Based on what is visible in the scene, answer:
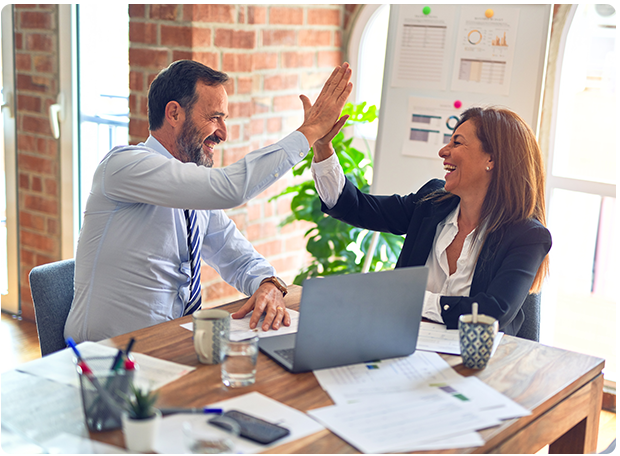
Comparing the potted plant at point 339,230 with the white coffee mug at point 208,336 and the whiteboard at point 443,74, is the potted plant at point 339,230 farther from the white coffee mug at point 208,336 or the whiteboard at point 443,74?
the white coffee mug at point 208,336

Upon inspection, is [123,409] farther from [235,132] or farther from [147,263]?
[235,132]

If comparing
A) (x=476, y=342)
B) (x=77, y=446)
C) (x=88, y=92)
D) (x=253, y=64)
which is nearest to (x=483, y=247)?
(x=476, y=342)

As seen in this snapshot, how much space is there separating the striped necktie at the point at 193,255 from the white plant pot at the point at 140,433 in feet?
2.87

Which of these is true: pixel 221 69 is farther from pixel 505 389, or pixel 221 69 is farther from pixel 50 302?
pixel 505 389

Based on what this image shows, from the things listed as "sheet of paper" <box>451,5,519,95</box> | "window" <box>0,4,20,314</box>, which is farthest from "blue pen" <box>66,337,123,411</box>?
"window" <box>0,4,20,314</box>

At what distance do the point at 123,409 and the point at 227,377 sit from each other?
0.81ft

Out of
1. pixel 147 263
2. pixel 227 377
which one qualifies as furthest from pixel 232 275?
pixel 227 377

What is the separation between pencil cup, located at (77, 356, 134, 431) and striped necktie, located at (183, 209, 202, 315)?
0.79 m

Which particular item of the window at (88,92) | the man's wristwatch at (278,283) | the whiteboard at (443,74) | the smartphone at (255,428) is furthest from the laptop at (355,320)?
the window at (88,92)

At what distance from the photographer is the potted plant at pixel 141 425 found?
100 centimetres

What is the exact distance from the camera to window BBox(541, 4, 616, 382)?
9.52 feet

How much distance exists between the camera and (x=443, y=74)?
274 cm

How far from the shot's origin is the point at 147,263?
1786mm

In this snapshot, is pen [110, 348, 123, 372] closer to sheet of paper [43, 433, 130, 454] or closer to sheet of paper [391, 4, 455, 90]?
A: sheet of paper [43, 433, 130, 454]
